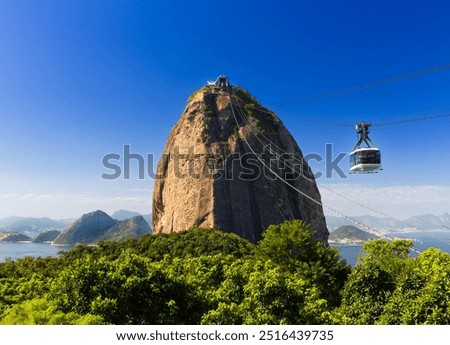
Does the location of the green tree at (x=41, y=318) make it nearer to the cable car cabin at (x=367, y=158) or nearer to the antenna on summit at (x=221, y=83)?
the cable car cabin at (x=367, y=158)

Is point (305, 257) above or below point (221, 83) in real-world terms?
below

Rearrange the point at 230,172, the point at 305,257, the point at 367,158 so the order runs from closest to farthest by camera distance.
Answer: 1. the point at 305,257
2. the point at 367,158
3. the point at 230,172

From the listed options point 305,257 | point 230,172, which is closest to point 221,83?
point 230,172

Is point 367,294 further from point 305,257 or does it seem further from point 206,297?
point 305,257

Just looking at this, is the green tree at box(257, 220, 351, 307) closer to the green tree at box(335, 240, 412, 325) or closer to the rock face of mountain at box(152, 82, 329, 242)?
the green tree at box(335, 240, 412, 325)

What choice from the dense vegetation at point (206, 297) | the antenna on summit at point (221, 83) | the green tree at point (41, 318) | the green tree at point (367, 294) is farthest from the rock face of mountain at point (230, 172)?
the green tree at point (41, 318)

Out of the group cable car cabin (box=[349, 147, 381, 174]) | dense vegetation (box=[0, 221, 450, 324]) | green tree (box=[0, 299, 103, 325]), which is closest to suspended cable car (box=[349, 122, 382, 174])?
cable car cabin (box=[349, 147, 381, 174])

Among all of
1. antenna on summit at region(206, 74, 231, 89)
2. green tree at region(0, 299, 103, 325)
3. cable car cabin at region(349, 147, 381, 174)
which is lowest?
green tree at region(0, 299, 103, 325)

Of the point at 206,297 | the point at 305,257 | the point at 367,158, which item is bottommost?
the point at 305,257
